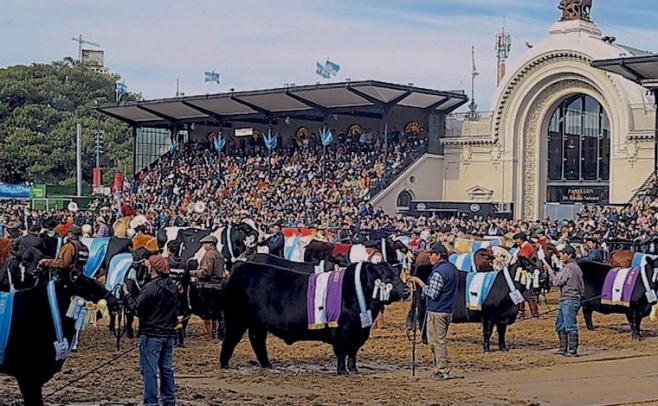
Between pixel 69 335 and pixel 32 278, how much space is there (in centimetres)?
519

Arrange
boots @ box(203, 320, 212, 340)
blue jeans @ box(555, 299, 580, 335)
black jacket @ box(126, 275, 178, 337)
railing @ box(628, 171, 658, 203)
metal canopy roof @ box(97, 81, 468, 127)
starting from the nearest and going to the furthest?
black jacket @ box(126, 275, 178, 337) → blue jeans @ box(555, 299, 580, 335) → boots @ box(203, 320, 212, 340) → railing @ box(628, 171, 658, 203) → metal canopy roof @ box(97, 81, 468, 127)

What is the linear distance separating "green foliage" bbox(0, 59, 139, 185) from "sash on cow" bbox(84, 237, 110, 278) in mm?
49320

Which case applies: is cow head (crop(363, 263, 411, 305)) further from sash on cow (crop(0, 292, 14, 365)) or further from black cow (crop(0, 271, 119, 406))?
sash on cow (crop(0, 292, 14, 365))

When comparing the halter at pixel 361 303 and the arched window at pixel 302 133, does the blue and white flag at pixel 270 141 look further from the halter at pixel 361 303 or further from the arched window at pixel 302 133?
the halter at pixel 361 303

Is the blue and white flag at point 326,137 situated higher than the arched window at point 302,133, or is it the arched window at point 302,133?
the arched window at point 302,133

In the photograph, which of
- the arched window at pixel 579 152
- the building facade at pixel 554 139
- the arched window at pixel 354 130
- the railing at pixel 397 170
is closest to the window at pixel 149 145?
the arched window at pixel 354 130

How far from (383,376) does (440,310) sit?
44.0 inches

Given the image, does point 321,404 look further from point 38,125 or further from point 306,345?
point 38,125

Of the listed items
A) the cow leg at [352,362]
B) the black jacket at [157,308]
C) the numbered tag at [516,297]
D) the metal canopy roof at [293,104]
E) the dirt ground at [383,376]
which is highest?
the metal canopy roof at [293,104]

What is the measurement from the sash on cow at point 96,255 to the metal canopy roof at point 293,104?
24128mm

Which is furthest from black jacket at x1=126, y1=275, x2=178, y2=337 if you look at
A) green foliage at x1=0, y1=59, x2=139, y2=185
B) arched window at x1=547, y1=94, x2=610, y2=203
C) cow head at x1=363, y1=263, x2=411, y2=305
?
green foliage at x1=0, y1=59, x2=139, y2=185

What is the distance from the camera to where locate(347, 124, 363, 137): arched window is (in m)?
51.3

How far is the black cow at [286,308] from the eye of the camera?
1363 centimetres

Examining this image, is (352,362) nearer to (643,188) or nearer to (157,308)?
(157,308)
